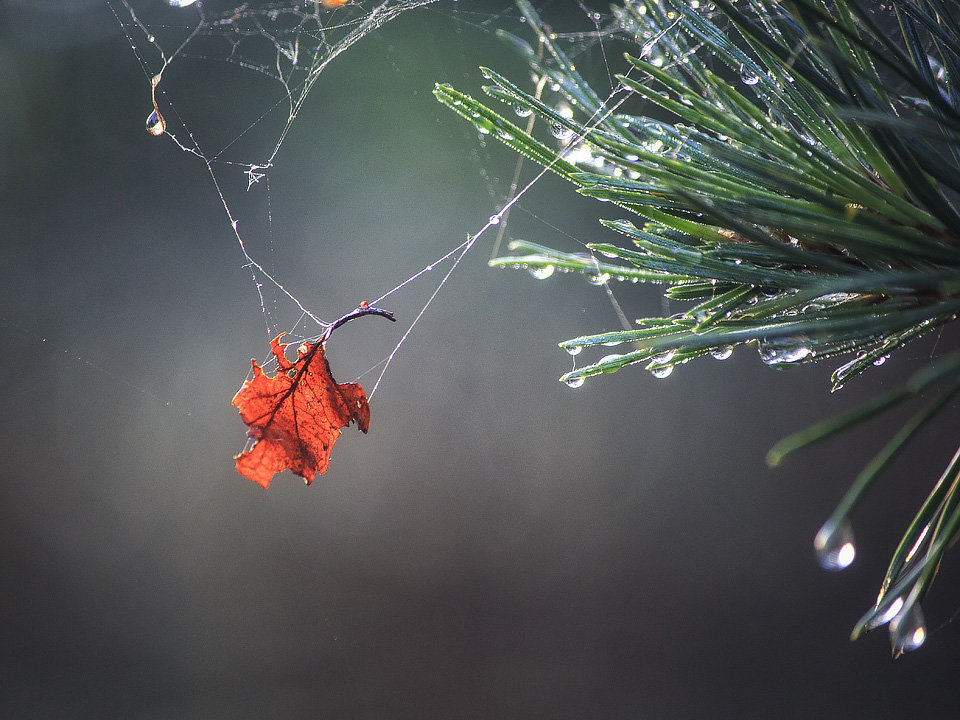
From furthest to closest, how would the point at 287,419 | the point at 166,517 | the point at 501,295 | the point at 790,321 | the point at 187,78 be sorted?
1. the point at 501,295
2. the point at 166,517
3. the point at 187,78
4. the point at 287,419
5. the point at 790,321

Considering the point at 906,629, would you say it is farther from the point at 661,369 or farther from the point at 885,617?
the point at 661,369

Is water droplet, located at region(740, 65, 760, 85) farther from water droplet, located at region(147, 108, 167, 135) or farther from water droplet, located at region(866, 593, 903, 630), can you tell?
water droplet, located at region(147, 108, 167, 135)

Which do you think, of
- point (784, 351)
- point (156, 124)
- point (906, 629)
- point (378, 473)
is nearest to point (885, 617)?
point (906, 629)

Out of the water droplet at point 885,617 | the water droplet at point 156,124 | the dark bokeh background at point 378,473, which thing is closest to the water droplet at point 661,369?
the water droplet at point 885,617

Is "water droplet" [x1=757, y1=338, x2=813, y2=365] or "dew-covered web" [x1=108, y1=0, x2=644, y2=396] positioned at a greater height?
"dew-covered web" [x1=108, y1=0, x2=644, y2=396]

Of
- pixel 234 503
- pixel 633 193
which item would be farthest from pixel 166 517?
pixel 633 193

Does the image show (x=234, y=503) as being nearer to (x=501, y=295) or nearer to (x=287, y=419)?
(x=501, y=295)

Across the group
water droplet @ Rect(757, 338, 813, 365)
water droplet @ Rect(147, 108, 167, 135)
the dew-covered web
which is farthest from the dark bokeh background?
water droplet @ Rect(757, 338, 813, 365)
